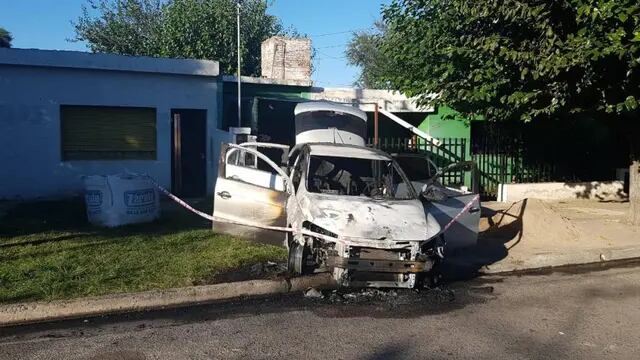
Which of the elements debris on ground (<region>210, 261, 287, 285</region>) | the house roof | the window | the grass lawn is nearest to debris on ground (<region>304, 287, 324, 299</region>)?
debris on ground (<region>210, 261, 287, 285</region>)

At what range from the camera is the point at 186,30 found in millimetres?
27109

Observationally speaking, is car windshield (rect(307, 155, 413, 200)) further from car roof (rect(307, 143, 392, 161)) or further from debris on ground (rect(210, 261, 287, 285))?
debris on ground (rect(210, 261, 287, 285))

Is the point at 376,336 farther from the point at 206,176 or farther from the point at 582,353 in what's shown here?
the point at 206,176

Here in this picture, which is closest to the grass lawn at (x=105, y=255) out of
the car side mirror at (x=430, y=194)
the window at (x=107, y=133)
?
the car side mirror at (x=430, y=194)

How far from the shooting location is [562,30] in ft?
32.0

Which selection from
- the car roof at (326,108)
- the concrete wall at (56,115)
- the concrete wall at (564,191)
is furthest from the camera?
the concrete wall at (564,191)

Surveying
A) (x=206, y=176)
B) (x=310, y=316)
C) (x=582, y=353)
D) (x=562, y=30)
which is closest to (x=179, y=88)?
(x=206, y=176)

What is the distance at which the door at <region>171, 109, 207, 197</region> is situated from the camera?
48.2 feet

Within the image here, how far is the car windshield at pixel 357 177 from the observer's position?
27.2ft

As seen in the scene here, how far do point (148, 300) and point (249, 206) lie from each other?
237 cm

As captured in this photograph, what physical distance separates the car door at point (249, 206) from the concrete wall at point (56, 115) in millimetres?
5442

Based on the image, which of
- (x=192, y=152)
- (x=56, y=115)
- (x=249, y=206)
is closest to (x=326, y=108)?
(x=249, y=206)

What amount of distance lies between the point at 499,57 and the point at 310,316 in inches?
238

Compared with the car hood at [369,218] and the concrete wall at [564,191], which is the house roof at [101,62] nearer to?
the car hood at [369,218]
